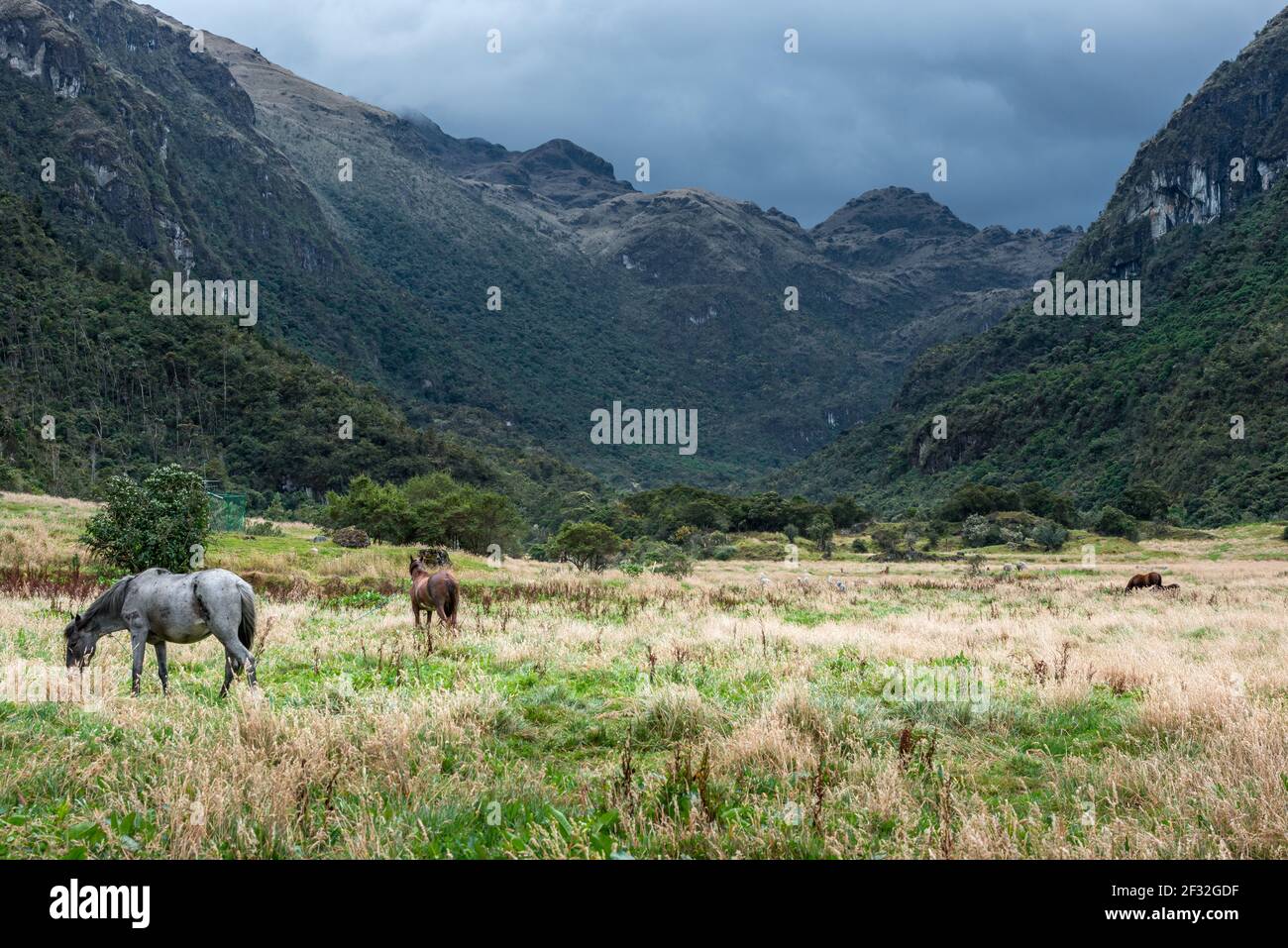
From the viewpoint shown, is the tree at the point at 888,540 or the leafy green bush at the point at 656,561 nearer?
the leafy green bush at the point at 656,561

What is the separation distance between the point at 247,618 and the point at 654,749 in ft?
15.2

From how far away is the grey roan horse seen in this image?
7.91 metres

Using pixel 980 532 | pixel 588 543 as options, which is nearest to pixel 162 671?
pixel 588 543

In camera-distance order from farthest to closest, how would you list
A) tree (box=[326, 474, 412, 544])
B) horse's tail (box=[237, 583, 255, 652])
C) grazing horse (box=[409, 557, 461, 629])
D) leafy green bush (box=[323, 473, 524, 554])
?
leafy green bush (box=[323, 473, 524, 554]) → tree (box=[326, 474, 412, 544]) → grazing horse (box=[409, 557, 461, 629]) → horse's tail (box=[237, 583, 255, 652])

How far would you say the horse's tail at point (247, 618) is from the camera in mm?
8156

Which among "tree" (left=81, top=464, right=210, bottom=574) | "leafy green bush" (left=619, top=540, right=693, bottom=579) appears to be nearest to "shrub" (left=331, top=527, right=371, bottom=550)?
"tree" (left=81, top=464, right=210, bottom=574)

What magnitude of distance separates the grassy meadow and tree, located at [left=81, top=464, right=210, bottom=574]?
11.0m

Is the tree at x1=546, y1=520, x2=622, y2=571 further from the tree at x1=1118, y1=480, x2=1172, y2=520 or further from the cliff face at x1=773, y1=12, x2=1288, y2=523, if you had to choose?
the cliff face at x1=773, y1=12, x2=1288, y2=523

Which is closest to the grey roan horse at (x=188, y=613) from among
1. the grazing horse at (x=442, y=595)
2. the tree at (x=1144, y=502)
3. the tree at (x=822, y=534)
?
the grazing horse at (x=442, y=595)

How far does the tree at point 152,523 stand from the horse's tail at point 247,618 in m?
17.5

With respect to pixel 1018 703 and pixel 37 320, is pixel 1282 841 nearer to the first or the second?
pixel 1018 703

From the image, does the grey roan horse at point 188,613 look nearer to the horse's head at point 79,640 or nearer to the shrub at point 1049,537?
the horse's head at point 79,640

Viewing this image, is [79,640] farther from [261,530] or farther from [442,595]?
[261,530]
